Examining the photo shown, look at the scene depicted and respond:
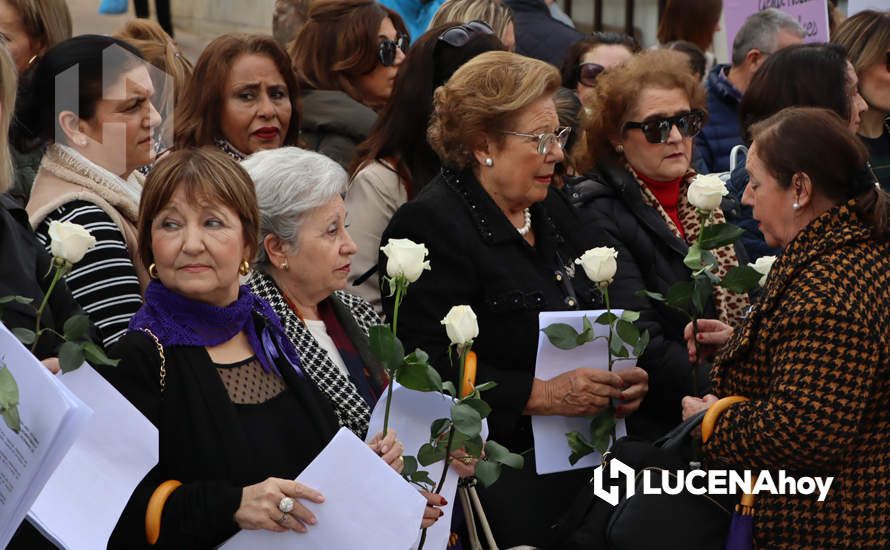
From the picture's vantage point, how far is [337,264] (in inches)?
163

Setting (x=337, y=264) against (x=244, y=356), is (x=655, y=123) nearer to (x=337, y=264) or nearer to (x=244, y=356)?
(x=337, y=264)

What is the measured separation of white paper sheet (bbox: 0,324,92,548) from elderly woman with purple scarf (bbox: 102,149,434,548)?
62 cm

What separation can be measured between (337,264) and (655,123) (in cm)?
162

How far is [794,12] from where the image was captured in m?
7.75

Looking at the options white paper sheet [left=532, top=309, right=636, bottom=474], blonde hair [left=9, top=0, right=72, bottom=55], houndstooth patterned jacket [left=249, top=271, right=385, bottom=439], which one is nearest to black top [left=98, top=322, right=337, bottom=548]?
houndstooth patterned jacket [left=249, top=271, right=385, bottom=439]

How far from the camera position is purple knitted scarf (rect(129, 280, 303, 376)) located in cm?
361

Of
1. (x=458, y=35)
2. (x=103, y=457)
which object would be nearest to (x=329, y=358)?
(x=103, y=457)

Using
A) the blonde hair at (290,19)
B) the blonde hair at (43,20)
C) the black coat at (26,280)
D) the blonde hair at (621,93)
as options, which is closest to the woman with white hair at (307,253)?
the black coat at (26,280)

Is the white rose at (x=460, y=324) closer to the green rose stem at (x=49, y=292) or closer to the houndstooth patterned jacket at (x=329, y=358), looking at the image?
the houndstooth patterned jacket at (x=329, y=358)

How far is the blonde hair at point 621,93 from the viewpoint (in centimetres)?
533

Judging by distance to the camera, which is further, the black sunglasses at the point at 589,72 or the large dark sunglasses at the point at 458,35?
the black sunglasses at the point at 589,72

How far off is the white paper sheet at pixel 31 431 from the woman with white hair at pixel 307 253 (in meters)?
1.27

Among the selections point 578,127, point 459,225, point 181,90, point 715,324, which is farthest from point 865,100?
point 181,90

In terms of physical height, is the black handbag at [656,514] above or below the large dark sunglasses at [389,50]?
below
